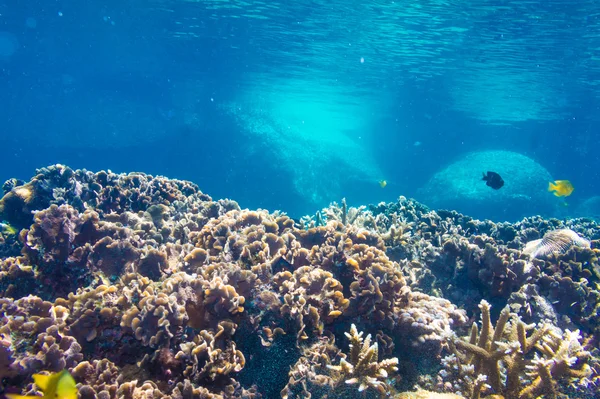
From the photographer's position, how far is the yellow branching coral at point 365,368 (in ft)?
8.67

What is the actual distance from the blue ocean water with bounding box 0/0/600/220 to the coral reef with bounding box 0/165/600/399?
46.3 ft

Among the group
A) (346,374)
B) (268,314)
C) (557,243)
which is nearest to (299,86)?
(557,243)

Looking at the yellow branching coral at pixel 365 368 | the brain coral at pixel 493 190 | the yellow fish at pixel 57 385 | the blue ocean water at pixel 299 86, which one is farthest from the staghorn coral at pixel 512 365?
the brain coral at pixel 493 190

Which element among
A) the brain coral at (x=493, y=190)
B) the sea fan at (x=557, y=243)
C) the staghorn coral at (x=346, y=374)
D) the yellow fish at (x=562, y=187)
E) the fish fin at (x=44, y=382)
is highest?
the brain coral at (x=493, y=190)

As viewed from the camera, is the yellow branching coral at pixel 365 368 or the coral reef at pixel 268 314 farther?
the coral reef at pixel 268 314

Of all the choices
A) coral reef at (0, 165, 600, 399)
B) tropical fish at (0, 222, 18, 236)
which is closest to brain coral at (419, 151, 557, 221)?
coral reef at (0, 165, 600, 399)

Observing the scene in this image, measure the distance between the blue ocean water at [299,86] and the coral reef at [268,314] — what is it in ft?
46.3

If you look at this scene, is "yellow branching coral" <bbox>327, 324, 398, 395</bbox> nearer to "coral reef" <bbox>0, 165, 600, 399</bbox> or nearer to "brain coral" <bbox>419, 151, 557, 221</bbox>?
"coral reef" <bbox>0, 165, 600, 399</bbox>

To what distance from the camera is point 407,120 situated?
173 feet

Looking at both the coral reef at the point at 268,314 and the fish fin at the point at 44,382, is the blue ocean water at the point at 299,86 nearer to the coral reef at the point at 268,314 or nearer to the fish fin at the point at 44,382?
the coral reef at the point at 268,314

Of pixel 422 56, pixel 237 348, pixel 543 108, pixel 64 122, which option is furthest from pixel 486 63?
pixel 64 122

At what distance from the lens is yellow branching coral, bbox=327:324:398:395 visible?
2.64m

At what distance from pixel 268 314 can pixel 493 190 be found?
91.0ft

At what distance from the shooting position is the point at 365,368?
9.05 ft
